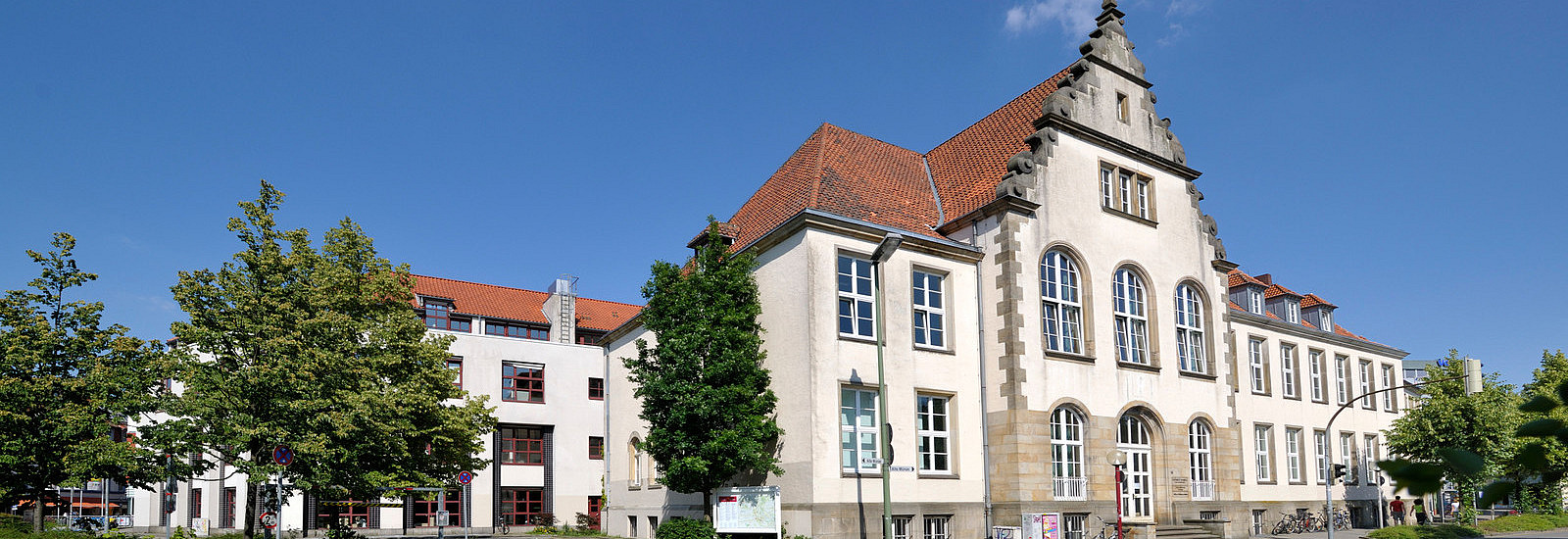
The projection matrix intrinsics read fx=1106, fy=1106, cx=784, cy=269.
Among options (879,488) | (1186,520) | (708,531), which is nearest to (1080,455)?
(1186,520)

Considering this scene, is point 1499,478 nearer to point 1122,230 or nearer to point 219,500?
point 1122,230

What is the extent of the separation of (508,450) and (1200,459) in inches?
1121

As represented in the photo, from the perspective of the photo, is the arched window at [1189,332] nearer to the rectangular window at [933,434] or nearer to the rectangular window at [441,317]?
the rectangular window at [933,434]

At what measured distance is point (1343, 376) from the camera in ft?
148

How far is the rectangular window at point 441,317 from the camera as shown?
5009 centimetres

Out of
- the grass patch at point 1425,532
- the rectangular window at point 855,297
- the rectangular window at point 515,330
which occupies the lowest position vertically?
the grass patch at point 1425,532

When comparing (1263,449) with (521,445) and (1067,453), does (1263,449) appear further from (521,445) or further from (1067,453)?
(521,445)

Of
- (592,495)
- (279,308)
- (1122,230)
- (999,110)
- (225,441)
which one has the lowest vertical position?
(592,495)

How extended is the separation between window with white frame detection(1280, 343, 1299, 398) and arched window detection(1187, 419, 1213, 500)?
10966 millimetres

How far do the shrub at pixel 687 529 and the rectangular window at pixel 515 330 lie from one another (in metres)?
28.4

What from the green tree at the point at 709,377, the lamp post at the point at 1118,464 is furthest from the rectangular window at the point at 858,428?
the lamp post at the point at 1118,464

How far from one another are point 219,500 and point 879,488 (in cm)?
3380

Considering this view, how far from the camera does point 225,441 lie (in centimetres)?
2436

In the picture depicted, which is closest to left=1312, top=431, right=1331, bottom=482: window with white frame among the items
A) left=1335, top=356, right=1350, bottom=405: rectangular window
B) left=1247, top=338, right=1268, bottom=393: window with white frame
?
left=1335, top=356, right=1350, bottom=405: rectangular window
